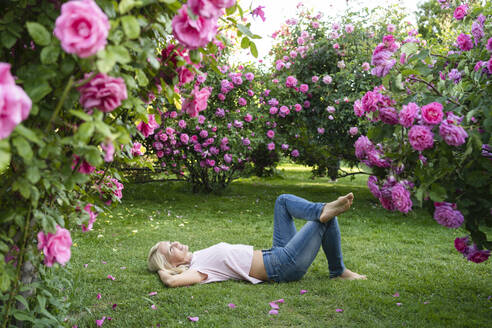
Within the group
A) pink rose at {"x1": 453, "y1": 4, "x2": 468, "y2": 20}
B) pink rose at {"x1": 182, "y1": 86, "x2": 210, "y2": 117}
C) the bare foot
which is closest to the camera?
pink rose at {"x1": 182, "y1": 86, "x2": 210, "y2": 117}

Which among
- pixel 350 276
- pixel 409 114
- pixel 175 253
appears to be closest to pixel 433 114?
pixel 409 114

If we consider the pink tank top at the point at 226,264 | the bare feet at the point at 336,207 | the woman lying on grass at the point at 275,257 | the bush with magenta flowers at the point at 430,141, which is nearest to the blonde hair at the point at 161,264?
the woman lying on grass at the point at 275,257

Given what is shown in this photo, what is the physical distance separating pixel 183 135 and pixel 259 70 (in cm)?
229

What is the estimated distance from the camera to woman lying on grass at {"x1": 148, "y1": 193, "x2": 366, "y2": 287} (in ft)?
10.7

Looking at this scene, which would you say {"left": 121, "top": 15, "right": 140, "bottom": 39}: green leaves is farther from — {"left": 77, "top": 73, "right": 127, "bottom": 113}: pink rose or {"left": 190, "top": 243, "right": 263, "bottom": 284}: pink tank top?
{"left": 190, "top": 243, "right": 263, "bottom": 284}: pink tank top

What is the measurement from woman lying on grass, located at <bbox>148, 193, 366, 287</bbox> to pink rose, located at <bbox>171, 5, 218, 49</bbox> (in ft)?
7.01

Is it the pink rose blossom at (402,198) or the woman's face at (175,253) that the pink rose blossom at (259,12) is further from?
the woman's face at (175,253)

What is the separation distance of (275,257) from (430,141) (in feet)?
6.18

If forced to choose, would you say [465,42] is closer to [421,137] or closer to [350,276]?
[421,137]

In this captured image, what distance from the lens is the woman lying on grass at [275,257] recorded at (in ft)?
10.7

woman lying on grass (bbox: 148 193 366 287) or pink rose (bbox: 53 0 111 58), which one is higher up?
pink rose (bbox: 53 0 111 58)

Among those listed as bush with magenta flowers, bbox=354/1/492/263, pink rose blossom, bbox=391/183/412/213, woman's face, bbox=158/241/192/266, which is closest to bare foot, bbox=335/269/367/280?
woman's face, bbox=158/241/192/266

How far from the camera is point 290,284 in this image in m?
3.33

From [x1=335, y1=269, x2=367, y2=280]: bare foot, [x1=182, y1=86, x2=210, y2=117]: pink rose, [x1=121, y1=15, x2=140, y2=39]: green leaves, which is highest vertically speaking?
[x1=121, y1=15, x2=140, y2=39]: green leaves
